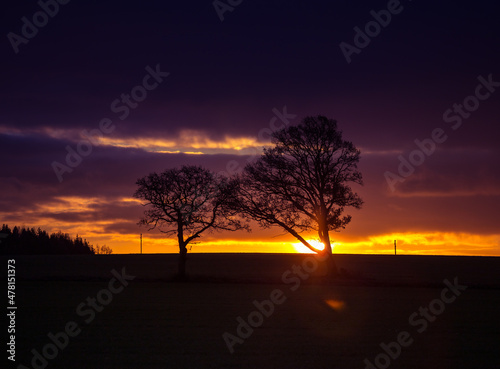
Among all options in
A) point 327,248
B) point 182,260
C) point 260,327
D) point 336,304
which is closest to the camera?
point 260,327

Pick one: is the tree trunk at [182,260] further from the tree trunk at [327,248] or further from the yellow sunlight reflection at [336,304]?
the yellow sunlight reflection at [336,304]

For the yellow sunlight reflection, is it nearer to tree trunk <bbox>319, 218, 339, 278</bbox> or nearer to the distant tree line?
tree trunk <bbox>319, 218, 339, 278</bbox>

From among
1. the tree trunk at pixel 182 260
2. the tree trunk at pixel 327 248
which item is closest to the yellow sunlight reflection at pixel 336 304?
the tree trunk at pixel 327 248

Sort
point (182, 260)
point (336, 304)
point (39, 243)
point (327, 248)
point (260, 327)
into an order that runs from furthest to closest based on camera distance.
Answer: point (39, 243) → point (327, 248) → point (182, 260) → point (336, 304) → point (260, 327)

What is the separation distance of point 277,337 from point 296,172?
89.1 feet

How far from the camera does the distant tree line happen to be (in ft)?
398

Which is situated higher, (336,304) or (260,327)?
(336,304)

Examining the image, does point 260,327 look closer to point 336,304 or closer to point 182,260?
point 336,304

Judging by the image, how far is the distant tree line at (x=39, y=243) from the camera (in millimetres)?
121250

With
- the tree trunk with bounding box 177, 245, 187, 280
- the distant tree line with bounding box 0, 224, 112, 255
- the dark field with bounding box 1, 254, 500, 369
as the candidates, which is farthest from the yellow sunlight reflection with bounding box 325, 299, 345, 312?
the distant tree line with bounding box 0, 224, 112, 255

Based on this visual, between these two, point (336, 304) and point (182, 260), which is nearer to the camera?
point (336, 304)

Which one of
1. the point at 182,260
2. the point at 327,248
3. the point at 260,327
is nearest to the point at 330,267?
the point at 327,248

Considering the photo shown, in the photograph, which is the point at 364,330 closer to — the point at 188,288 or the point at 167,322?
the point at 167,322

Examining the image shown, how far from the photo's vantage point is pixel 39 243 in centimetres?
12950
